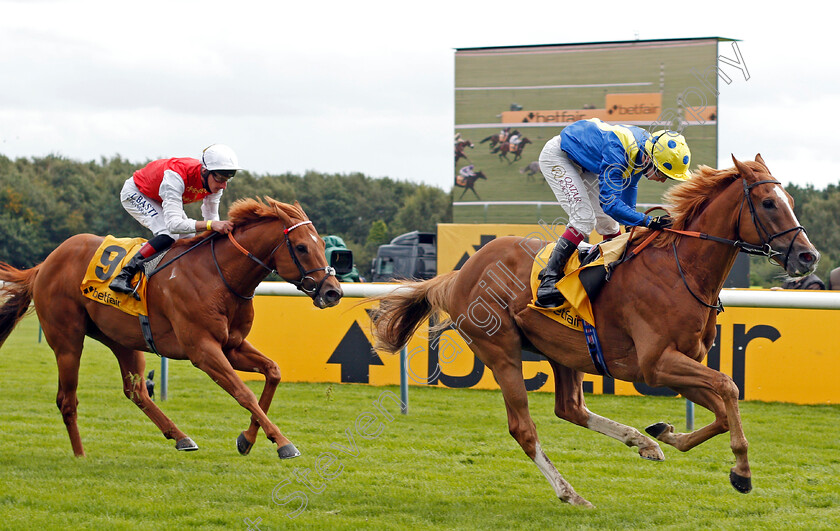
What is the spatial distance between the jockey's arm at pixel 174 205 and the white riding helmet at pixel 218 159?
237 mm

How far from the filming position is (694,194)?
4.74 m

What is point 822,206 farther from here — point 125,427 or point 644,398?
point 125,427

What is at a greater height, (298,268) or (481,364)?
(298,268)

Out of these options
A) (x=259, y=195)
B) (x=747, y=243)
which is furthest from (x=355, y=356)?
(x=259, y=195)

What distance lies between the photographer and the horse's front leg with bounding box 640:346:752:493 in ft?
13.8

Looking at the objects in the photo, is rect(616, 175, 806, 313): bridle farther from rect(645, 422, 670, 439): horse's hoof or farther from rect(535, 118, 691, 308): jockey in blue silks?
rect(645, 422, 670, 439): horse's hoof

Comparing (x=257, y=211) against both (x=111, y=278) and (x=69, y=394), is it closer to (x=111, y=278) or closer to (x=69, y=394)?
(x=111, y=278)

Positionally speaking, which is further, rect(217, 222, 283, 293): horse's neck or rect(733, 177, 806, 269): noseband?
rect(217, 222, 283, 293): horse's neck

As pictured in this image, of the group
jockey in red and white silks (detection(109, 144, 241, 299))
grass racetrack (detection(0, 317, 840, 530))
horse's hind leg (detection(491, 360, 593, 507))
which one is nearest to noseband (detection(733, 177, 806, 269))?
grass racetrack (detection(0, 317, 840, 530))

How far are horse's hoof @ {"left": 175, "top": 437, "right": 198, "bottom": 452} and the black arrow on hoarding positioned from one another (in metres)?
3.65

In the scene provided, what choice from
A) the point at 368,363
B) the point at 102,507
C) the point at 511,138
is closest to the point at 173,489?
the point at 102,507

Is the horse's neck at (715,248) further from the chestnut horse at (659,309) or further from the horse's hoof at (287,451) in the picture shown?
the horse's hoof at (287,451)

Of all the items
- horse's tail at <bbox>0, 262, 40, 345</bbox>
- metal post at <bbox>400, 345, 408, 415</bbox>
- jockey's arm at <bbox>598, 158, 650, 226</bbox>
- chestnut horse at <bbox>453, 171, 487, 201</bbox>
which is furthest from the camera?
chestnut horse at <bbox>453, 171, 487, 201</bbox>

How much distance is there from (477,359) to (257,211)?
446 centimetres
